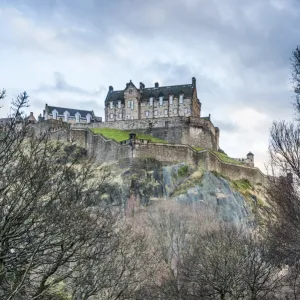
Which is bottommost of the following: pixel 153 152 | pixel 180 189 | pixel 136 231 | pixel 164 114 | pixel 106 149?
pixel 136 231

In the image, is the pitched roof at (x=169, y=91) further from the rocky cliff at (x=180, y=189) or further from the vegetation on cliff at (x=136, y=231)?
the rocky cliff at (x=180, y=189)

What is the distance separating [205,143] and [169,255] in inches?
1569

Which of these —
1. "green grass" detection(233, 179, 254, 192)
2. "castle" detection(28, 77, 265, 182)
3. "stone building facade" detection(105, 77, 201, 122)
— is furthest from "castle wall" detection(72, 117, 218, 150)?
"green grass" detection(233, 179, 254, 192)

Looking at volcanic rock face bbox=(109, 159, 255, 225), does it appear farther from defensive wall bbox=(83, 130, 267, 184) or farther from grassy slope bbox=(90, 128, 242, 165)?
grassy slope bbox=(90, 128, 242, 165)

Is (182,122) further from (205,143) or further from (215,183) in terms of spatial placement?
(215,183)

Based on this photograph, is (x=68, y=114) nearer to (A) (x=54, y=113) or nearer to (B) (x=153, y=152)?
(A) (x=54, y=113)

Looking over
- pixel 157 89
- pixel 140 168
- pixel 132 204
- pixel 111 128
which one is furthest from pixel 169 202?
pixel 157 89

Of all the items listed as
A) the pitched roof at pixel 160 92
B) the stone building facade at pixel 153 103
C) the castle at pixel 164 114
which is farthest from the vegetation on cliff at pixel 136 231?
the pitched roof at pixel 160 92

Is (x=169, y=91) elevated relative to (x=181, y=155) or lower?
elevated

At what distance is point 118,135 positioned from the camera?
75.7 m

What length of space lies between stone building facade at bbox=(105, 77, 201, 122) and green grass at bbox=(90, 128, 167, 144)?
19.1 ft

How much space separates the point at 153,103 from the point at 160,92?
2.55 m

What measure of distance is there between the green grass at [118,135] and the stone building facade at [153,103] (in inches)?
229

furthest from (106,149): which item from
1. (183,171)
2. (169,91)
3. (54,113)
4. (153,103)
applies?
(54,113)
